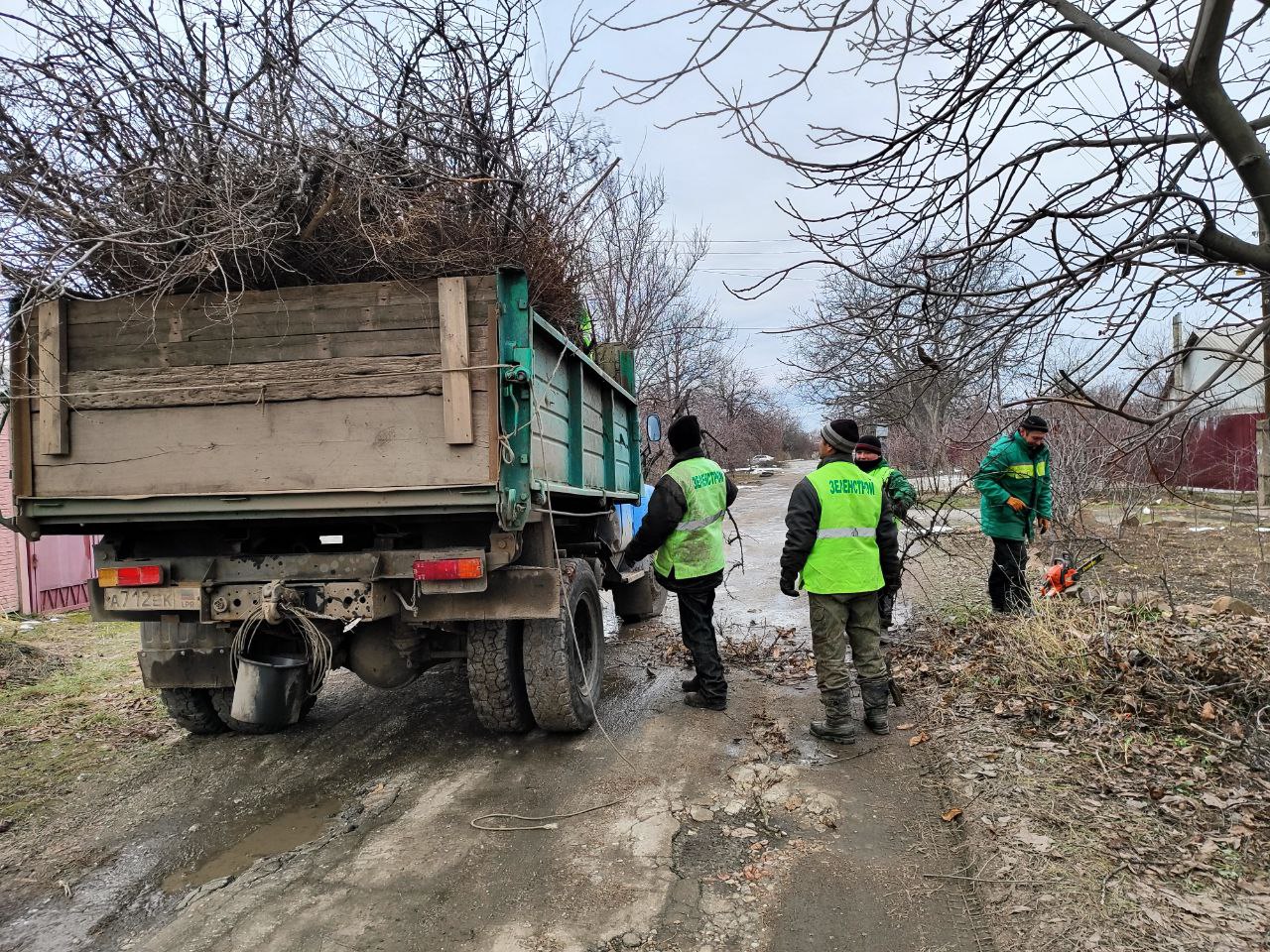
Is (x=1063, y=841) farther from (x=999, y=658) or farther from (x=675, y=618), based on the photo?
(x=675, y=618)

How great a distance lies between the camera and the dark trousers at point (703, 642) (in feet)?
15.3

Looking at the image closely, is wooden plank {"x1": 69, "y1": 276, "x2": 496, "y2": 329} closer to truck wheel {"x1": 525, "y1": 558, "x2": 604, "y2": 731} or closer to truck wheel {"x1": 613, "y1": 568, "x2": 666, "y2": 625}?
truck wheel {"x1": 525, "y1": 558, "x2": 604, "y2": 731}

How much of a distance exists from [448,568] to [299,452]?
0.84 metres

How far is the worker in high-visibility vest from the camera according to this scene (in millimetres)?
4145

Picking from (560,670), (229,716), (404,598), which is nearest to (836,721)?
(560,670)

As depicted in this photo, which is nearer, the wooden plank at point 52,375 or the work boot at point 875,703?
the wooden plank at point 52,375

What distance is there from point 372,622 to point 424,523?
2.34ft

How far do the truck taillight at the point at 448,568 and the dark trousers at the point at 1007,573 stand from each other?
4.18 m

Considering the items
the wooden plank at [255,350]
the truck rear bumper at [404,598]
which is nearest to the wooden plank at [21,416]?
the wooden plank at [255,350]

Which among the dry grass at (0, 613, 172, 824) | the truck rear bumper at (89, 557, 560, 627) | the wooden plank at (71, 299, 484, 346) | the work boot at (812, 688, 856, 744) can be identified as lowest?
the dry grass at (0, 613, 172, 824)

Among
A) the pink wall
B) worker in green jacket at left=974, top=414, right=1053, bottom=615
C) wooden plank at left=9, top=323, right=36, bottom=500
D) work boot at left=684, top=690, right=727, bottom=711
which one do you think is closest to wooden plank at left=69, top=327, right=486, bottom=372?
wooden plank at left=9, top=323, right=36, bottom=500

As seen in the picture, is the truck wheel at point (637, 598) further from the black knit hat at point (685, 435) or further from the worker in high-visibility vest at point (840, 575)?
the worker in high-visibility vest at point (840, 575)

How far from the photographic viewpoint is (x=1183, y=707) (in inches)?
141

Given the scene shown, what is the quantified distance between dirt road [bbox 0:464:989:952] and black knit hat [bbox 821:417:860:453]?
1598 mm
